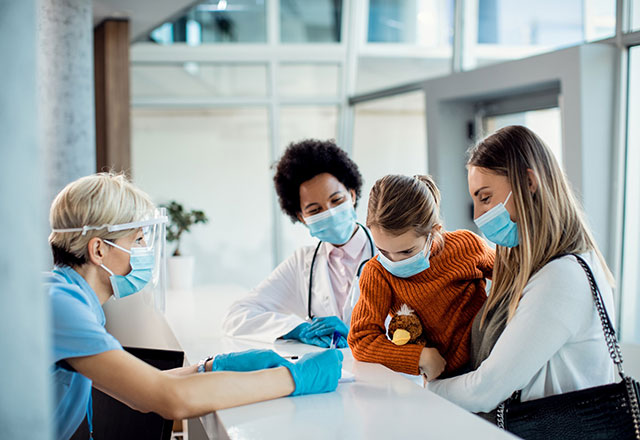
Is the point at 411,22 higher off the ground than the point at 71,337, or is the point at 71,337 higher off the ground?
the point at 411,22

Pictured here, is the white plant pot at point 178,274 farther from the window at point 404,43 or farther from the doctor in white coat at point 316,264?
the window at point 404,43

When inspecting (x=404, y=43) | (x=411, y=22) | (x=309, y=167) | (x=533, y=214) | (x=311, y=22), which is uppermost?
(x=311, y=22)

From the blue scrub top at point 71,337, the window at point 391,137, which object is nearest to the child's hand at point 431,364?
the blue scrub top at point 71,337

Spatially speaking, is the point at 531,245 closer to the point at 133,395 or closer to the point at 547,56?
the point at 133,395

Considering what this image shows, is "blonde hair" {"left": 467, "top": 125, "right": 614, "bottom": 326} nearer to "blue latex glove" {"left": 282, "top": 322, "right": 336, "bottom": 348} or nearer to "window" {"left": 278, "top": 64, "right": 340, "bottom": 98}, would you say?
"blue latex glove" {"left": 282, "top": 322, "right": 336, "bottom": 348}

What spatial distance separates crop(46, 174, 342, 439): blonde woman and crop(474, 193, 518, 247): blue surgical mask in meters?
0.54

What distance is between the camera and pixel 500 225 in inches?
69.8

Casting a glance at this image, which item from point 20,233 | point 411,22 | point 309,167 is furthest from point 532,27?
point 20,233

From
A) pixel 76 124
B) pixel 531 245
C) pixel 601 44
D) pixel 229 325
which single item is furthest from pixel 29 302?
pixel 601 44

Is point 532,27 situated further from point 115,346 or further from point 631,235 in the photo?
point 115,346

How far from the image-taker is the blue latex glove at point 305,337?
7.54 ft

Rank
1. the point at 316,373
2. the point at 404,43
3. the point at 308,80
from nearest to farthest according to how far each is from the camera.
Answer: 1. the point at 316,373
2. the point at 404,43
3. the point at 308,80

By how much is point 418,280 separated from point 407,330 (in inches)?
6.3

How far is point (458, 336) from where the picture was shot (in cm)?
190
